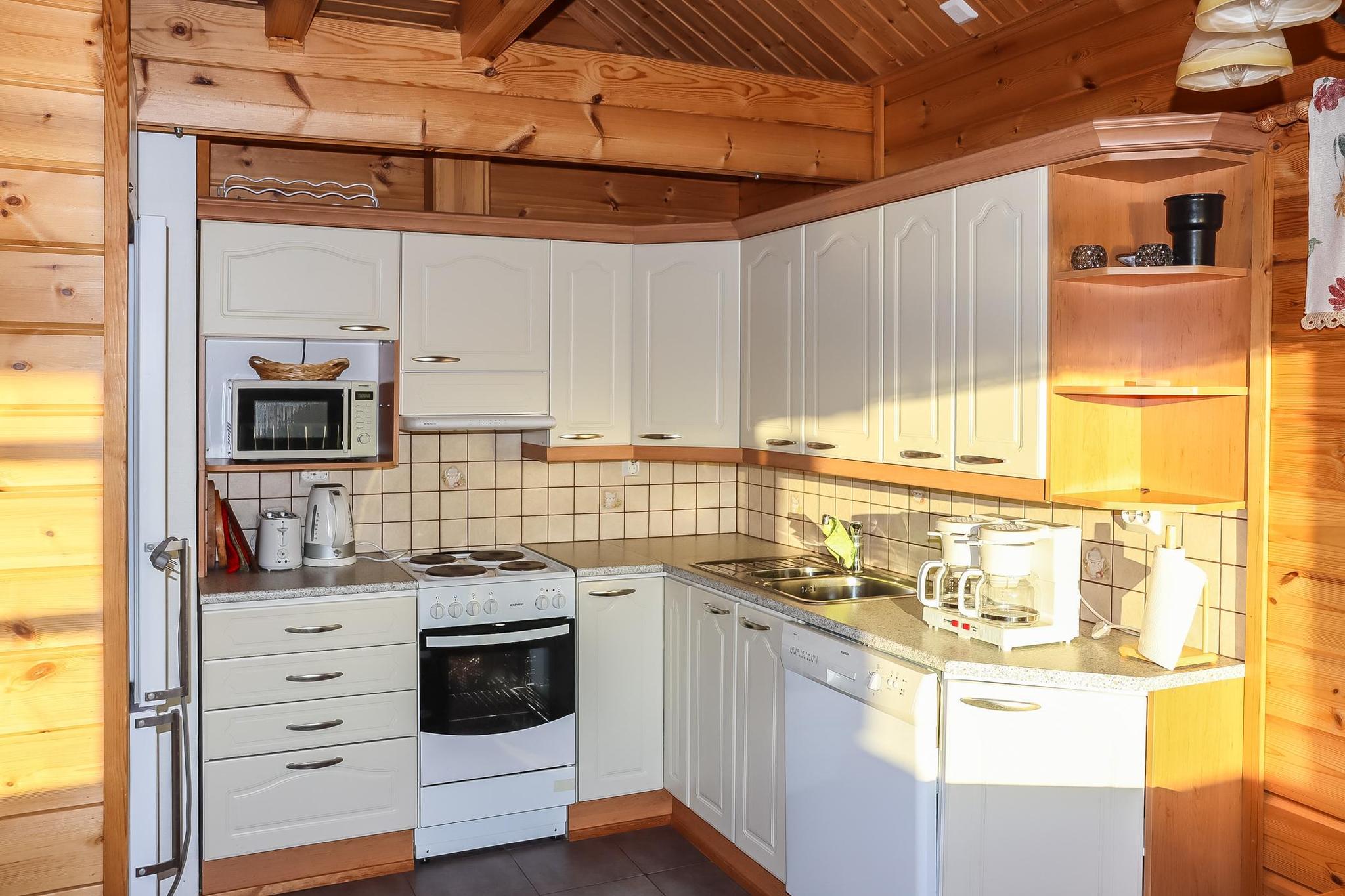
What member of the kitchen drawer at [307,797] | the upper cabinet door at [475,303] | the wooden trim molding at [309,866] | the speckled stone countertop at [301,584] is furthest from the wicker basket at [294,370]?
the wooden trim molding at [309,866]

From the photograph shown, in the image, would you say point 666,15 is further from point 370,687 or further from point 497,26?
point 370,687

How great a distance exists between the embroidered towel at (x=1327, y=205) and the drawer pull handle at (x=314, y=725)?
2.96 m

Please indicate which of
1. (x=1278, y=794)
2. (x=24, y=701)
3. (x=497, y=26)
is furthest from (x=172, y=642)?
(x=1278, y=794)

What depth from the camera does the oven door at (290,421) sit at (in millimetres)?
3607

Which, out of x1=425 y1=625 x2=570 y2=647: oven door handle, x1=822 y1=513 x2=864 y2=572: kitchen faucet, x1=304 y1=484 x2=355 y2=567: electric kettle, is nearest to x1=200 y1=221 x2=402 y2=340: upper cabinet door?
x1=304 y1=484 x2=355 y2=567: electric kettle

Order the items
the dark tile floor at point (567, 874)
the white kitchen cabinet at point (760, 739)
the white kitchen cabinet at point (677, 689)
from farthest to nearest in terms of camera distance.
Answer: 1. the white kitchen cabinet at point (677, 689)
2. the dark tile floor at point (567, 874)
3. the white kitchen cabinet at point (760, 739)

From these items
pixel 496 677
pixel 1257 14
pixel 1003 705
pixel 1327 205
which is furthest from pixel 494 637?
pixel 1257 14

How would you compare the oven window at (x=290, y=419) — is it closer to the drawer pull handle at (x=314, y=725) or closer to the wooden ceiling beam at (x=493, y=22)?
the drawer pull handle at (x=314, y=725)

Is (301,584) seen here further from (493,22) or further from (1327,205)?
(1327,205)

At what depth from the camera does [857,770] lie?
284 cm

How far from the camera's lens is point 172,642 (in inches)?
103

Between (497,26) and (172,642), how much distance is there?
1875 mm

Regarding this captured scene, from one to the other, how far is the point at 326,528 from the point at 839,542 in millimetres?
1794

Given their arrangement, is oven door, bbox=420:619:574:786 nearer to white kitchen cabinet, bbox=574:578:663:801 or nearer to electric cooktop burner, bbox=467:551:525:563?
white kitchen cabinet, bbox=574:578:663:801
